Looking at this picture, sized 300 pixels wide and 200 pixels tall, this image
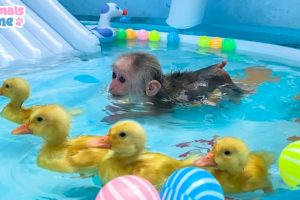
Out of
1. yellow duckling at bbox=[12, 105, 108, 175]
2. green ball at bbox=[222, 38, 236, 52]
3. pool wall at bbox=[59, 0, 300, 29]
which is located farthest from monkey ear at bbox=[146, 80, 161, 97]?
pool wall at bbox=[59, 0, 300, 29]

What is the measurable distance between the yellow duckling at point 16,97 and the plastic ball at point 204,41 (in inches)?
109

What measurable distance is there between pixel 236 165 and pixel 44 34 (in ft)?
9.73

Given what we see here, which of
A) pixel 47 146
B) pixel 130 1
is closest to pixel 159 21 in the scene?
pixel 130 1

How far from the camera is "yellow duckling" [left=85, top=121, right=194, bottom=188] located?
1762 mm

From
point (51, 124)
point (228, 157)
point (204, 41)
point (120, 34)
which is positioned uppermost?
point (228, 157)

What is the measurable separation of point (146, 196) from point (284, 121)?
1627 millimetres

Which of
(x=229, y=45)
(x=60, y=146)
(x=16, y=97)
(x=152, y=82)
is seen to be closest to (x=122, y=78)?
(x=152, y=82)

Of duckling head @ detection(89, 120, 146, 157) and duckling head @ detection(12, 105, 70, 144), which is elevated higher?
duckling head @ detection(89, 120, 146, 157)

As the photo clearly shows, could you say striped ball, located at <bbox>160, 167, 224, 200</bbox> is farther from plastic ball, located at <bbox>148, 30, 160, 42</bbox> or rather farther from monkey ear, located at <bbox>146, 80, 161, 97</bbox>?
plastic ball, located at <bbox>148, 30, 160, 42</bbox>

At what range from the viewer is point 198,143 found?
2492mm

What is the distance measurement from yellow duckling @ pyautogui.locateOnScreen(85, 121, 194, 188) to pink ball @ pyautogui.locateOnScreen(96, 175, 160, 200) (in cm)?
30

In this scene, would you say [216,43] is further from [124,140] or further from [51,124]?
[124,140]

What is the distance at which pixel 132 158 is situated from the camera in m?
1.83

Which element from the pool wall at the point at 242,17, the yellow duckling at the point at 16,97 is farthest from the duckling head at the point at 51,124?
the pool wall at the point at 242,17
